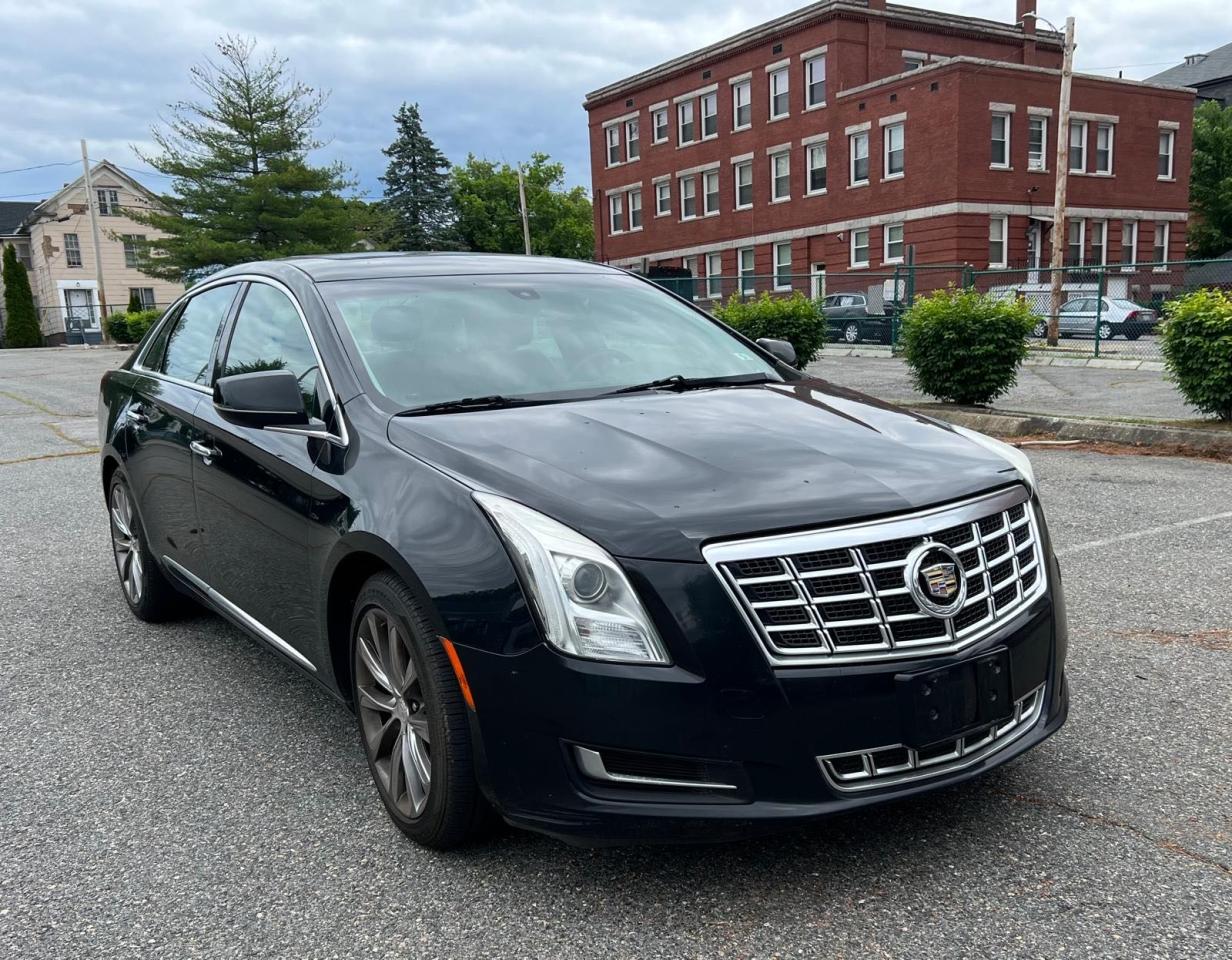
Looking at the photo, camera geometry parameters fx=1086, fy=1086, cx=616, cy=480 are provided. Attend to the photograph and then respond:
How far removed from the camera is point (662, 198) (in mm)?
46938

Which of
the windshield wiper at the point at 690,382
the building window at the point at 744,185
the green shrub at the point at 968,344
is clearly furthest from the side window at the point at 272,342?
the building window at the point at 744,185

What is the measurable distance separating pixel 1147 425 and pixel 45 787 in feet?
30.1

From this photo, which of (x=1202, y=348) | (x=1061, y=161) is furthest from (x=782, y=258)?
(x=1202, y=348)

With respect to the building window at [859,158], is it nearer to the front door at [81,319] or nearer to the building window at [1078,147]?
the building window at [1078,147]

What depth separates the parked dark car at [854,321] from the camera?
2495cm

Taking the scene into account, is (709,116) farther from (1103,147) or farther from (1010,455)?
(1010,455)

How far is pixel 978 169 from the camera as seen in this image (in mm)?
35125

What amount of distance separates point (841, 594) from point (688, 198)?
44767 millimetres

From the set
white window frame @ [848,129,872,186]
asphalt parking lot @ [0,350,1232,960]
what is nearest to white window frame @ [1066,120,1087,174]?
white window frame @ [848,129,872,186]

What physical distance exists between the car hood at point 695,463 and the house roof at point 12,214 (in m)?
66.9

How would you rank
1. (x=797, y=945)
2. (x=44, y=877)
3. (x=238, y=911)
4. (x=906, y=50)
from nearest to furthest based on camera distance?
(x=797, y=945) → (x=238, y=911) → (x=44, y=877) → (x=906, y=50)

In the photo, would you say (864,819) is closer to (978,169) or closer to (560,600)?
(560,600)

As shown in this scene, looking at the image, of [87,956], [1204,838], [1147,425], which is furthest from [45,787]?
[1147,425]

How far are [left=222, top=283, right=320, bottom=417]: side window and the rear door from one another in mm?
226
